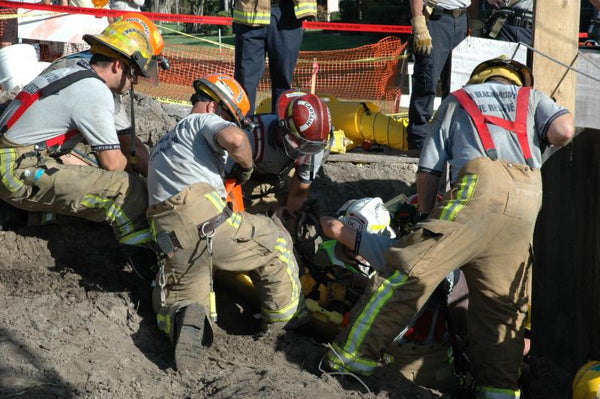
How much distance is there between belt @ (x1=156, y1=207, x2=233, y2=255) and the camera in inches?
202

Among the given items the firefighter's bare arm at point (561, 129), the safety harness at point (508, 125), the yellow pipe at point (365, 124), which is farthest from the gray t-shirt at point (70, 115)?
the yellow pipe at point (365, 124)

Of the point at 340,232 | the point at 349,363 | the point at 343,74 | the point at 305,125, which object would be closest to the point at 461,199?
the point at 340,232

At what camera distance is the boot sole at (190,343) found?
15.9 feet

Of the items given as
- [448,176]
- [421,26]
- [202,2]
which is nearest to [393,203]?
[448,176]

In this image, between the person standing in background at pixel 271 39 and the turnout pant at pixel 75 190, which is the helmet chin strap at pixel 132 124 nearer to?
the turnout pant at pixel 75 190

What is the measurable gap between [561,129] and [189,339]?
8.60 feet

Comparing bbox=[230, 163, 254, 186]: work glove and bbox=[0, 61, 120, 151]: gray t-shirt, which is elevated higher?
bbox=[0, 61, 120, 151]: gray t-shirt

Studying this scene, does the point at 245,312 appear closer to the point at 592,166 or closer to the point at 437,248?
the point at 437,248

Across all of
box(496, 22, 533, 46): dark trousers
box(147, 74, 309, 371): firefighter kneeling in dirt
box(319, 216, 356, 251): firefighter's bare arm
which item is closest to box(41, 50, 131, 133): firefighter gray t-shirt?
box(147, 74, 309, 371): firefighter kneeling in dirt

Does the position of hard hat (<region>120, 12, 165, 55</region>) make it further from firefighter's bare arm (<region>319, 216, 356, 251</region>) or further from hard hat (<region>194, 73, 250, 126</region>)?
firefighter's bare arm (<region>319, 216, 356, 251</region>)

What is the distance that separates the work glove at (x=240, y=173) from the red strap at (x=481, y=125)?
4.95 feet

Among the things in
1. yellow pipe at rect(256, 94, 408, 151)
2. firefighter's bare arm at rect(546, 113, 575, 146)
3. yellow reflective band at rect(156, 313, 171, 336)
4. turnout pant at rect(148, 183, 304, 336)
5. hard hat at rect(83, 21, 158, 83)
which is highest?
hard hat at rect(83, 21, 158, 83)

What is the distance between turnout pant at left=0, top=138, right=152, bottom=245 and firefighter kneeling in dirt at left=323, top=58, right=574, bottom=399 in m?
1.72

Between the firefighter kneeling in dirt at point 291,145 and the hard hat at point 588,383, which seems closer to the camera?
the hard hat at point 588,383
